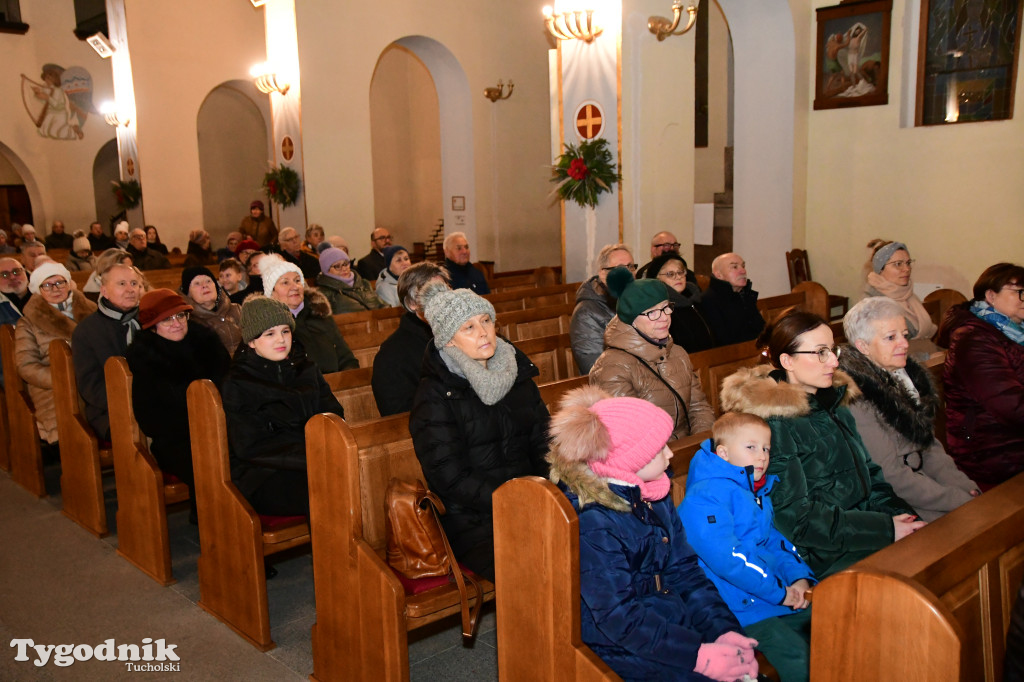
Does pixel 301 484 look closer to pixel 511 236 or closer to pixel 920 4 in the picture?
pixel 920 4

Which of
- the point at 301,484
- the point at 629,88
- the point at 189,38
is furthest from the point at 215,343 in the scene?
the point at 189,38

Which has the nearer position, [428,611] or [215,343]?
[428,611]

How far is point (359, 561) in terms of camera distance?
271cm

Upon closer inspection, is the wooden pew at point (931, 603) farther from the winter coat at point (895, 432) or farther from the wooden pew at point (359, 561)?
the wooden pew at point (359, 561)

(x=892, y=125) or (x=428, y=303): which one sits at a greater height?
(x=892, y=125)

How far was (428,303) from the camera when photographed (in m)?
2.85

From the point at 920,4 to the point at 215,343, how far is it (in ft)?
24.1

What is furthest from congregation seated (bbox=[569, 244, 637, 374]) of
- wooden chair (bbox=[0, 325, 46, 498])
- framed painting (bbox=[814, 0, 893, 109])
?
framed painting (bbox=[814, 0, 893, 109])

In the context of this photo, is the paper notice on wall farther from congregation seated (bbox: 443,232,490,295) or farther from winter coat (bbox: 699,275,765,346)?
winter coat (bbox: 699,275,765,346)

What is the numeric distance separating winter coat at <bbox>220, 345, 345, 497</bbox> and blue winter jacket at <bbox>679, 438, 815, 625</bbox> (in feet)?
5.20

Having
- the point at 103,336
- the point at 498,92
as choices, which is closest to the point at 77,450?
the point at 103,336

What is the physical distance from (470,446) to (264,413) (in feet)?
3.57

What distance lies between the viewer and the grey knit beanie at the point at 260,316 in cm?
334

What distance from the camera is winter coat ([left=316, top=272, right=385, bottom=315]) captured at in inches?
251
